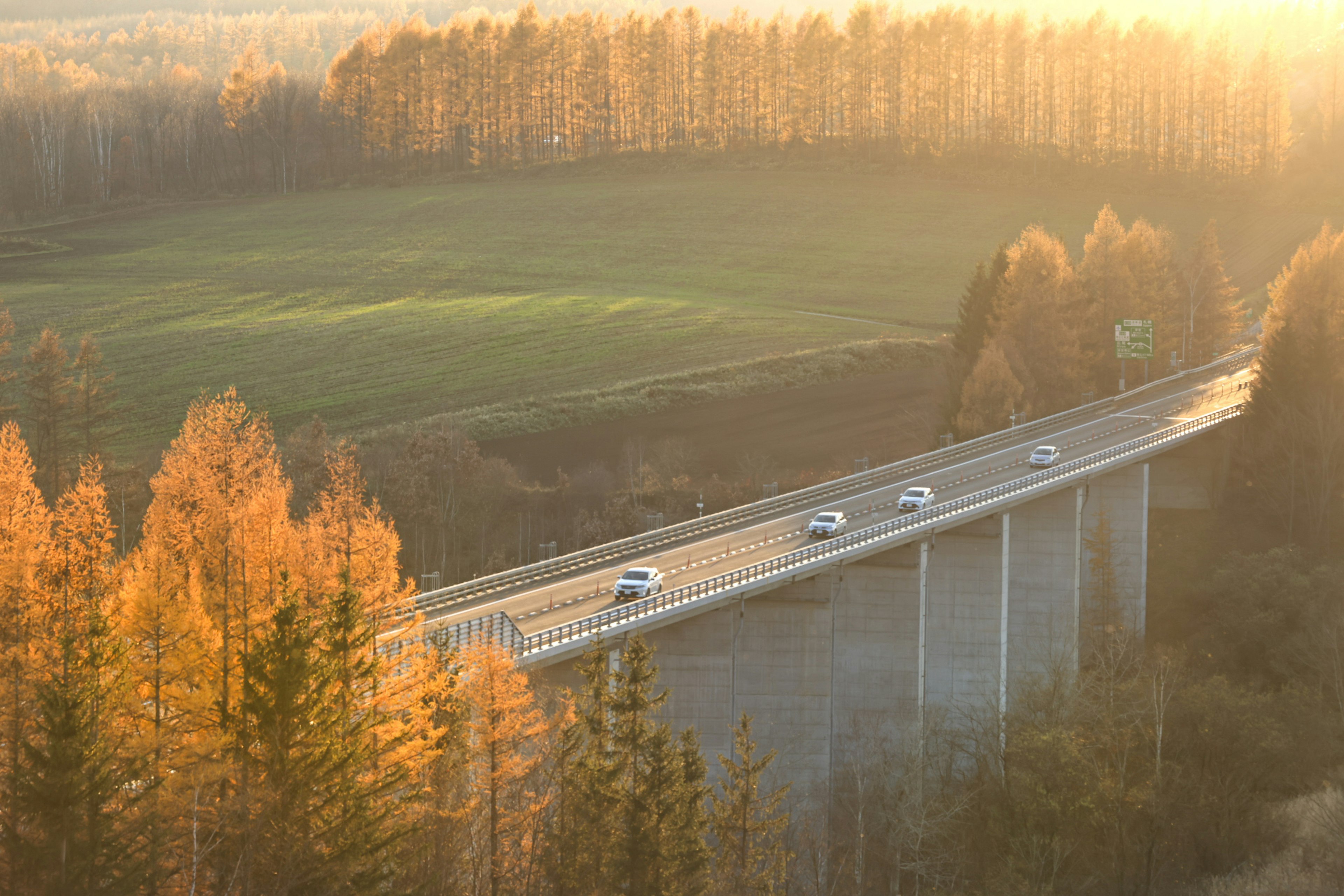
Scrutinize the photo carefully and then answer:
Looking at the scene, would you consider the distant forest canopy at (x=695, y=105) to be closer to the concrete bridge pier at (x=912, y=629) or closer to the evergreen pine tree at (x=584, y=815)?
the concrete bridge pier at (x=912, y=629)

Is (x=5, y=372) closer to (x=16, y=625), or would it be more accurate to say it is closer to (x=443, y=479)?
(x=443, y=479)

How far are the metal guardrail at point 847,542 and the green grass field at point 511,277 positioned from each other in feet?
102

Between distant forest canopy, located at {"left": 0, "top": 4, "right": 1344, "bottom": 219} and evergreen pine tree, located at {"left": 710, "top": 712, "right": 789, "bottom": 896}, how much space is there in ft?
386

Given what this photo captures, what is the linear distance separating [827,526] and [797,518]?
4199 mm

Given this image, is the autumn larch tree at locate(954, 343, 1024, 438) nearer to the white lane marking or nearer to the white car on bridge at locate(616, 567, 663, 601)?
the white lane marking

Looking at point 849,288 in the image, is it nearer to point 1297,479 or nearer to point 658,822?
point 1297,479

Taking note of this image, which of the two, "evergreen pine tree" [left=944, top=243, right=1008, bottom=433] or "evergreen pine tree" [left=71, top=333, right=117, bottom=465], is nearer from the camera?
"evergreen pine tree" [left=71, top=333, right=117, bottom=465]

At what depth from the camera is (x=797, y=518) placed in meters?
54.5

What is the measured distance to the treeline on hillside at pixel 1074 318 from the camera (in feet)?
253

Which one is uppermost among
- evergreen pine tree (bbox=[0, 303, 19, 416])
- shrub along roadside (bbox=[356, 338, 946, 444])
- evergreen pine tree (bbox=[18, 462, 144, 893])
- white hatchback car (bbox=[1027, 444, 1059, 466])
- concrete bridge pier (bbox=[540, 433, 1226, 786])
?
evergreen pine tree (bbox=[0, 303, 19, 416])

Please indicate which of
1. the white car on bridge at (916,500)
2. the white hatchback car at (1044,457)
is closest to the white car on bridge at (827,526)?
the white car on bridge at (916,500)

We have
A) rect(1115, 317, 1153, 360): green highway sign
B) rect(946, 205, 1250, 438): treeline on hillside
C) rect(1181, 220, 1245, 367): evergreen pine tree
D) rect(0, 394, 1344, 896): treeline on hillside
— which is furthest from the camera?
rect(1181, 220, 1245, 367): evergreen pine tree

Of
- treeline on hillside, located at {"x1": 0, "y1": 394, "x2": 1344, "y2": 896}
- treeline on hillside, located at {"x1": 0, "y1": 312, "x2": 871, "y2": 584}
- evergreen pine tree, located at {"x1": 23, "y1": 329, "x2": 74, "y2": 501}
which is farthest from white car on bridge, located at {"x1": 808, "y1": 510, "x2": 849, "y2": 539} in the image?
evergreen pine tree, located at {"x1": 23, "y1": 329, "x2": 74, "y2": 501}

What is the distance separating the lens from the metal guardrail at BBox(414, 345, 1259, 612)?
43156mm
